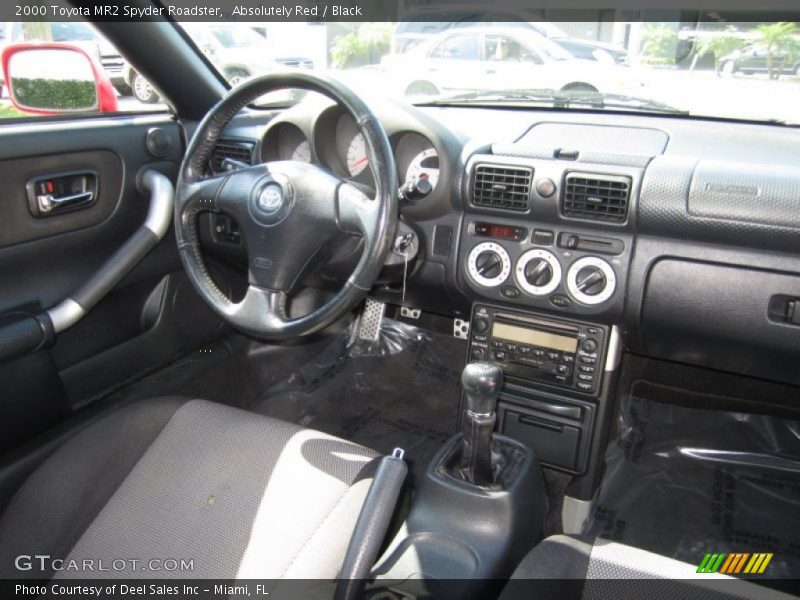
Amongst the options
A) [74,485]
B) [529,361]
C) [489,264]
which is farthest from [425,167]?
[74,485]

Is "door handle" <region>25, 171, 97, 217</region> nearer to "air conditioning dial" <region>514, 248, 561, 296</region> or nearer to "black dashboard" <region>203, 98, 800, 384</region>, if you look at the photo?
"black dashboard" <region>203, 98, 800, 384</region>

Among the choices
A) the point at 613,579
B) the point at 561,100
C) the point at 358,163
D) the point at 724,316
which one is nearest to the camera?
the point at 613,579

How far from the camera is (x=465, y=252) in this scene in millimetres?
1997

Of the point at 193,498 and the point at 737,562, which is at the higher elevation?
the point at 193,498

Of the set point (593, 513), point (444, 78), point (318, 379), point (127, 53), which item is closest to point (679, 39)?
point (444, 78)

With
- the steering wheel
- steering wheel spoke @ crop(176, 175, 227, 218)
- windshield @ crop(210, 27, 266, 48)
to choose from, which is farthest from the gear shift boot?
windshield @ crop(210, 27, 266, 48)

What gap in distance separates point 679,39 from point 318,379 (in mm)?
1883

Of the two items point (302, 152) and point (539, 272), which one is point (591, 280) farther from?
point (302, 152)

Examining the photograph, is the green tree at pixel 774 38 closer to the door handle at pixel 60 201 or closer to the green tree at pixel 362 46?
the green tree at pixel 362 46

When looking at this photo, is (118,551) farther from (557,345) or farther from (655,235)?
(655,235)

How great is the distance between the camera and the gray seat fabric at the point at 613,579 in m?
1.05

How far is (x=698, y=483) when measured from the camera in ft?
7.43

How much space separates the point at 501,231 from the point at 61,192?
1335 mm

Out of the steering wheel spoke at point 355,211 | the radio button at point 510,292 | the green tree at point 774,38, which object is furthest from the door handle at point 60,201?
the green tree at point 774,38
